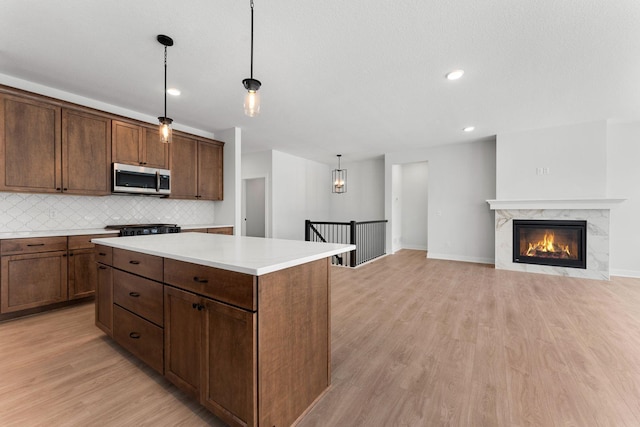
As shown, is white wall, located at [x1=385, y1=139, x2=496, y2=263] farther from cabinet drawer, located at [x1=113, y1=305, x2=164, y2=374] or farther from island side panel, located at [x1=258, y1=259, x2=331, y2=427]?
cabinet drawer, located at [x1=113, y1=305, x2=164, y2=374]

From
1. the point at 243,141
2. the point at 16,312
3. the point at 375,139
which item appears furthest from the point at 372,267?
the point at 16,312

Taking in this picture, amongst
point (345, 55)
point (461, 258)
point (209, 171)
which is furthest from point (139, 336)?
point (461, 258)

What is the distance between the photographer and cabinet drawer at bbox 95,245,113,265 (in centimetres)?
218

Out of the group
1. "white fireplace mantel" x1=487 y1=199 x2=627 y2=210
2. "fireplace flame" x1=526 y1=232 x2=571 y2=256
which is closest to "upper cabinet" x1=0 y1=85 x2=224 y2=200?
"white fireplace mantel" x1=487 y1=199 x2=627 y2=210

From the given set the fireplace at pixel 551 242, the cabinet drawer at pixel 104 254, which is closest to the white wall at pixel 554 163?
the fireplace at pixel 551 242

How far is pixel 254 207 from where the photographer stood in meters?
7.31

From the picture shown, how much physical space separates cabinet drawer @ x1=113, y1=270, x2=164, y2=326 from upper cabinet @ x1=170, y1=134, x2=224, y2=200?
2.52 metres

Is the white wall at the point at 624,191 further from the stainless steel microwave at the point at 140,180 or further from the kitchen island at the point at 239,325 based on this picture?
the stainless steel microwave at the point at 140,180

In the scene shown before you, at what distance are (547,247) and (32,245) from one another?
24.8 feet

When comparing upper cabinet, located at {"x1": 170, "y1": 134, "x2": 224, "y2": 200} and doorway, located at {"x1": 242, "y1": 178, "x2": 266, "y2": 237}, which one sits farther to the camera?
doorway, located at {"x1": 242, "y1": 178, "x2": 266, "y2": 237}

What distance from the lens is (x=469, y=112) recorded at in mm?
4020

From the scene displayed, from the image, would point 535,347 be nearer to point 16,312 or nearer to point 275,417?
point 275,417

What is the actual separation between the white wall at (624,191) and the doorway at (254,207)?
7.01 meters

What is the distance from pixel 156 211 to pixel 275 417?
409 cm
